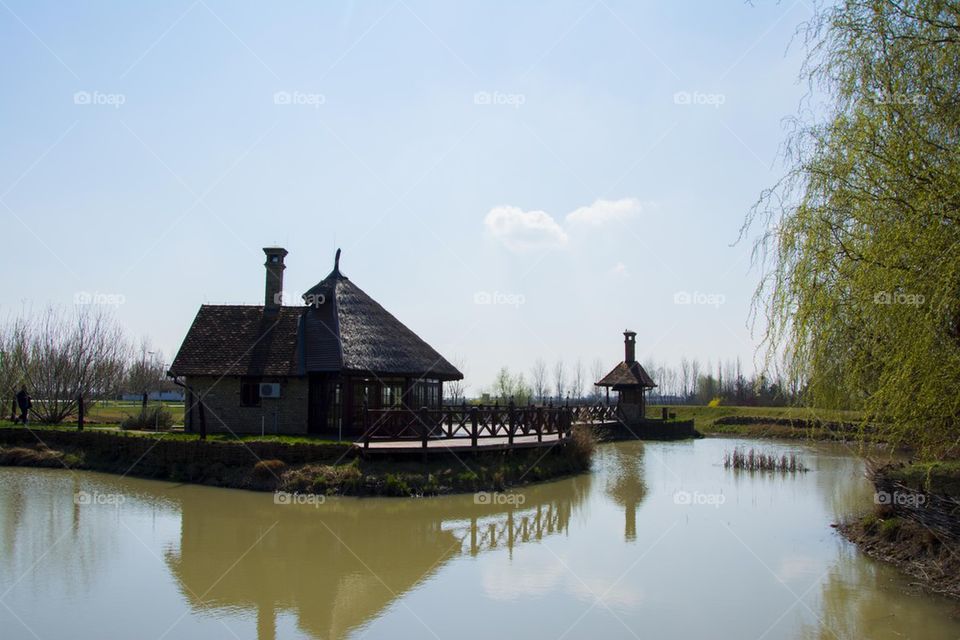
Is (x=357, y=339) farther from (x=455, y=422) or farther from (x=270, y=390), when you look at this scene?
(x=455, y=422)

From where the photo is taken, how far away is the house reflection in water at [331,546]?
31.4 ft

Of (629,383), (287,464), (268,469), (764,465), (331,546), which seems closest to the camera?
(331,546)

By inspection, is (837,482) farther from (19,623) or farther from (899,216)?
(19,623)

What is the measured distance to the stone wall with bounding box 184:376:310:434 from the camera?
2234 cm

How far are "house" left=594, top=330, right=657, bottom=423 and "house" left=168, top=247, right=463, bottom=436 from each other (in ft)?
61.7

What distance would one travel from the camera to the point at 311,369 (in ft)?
71.9

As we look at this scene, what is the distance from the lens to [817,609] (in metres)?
9.68

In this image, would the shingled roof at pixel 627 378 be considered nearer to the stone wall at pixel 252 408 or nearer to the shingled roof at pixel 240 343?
the shingled roof at pixel 240 343

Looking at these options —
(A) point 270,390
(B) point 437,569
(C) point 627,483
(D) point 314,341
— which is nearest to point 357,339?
(D) point 314,341

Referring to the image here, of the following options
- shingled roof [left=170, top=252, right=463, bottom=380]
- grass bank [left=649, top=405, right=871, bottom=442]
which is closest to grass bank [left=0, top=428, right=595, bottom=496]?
shingled roof [left=170, top=252, right=463, bottom=380]

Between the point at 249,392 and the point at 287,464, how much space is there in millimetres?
5340

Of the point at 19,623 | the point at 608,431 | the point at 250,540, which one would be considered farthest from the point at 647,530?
the point at 608,431

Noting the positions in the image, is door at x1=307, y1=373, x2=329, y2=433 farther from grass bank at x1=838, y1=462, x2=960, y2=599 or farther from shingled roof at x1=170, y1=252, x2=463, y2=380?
grass bank at x1=838, y1=462, x2=960, y2=599

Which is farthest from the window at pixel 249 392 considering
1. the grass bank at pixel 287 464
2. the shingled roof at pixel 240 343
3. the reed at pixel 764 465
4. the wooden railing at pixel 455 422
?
the reed at pixel 764 465
